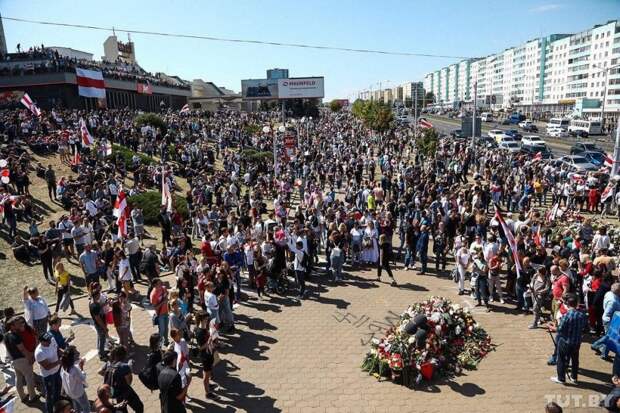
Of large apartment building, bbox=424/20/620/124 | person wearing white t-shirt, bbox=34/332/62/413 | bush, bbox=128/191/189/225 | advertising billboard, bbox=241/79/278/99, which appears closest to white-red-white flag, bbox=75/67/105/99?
bush, bbox=128/191/189/225

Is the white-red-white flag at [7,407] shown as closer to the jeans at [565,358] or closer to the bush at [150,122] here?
the jeans at [565,358]

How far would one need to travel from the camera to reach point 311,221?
15.9 meters

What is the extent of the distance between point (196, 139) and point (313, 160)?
12.7 m

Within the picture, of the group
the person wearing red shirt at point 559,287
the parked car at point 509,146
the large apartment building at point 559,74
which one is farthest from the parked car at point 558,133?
the person wearing red shirt at point 559,287

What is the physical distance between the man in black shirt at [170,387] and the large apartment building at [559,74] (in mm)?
76241

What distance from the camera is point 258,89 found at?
9481 cm

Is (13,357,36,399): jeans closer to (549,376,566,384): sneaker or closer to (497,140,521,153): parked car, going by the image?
(549,376,566,384): sneaker

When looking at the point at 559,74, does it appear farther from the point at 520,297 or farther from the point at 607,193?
the point at 520,297

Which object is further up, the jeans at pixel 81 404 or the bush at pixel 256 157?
the bush at pixel 256 157

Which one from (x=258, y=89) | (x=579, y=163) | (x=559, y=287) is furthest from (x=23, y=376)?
(x=258, y=89)

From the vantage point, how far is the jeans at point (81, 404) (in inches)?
277

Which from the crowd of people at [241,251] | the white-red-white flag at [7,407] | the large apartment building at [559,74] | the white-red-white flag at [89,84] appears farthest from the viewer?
the large apartment building at [559,74]

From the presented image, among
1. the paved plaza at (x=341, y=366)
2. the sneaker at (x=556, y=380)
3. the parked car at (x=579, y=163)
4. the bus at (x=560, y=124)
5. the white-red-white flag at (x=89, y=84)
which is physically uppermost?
the white-red-white flag at (x=89, y=84)

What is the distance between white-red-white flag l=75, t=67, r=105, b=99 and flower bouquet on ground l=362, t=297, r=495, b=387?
27.9 meters
